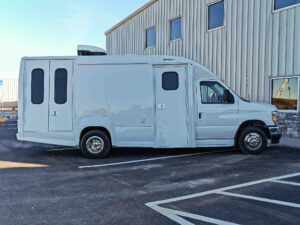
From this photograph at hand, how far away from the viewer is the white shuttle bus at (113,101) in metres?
6.79

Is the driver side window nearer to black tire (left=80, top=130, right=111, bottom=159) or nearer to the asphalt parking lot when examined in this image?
the asphalt parking lot

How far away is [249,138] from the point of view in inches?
279

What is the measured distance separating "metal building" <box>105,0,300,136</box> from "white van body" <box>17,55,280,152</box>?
4.50 metres

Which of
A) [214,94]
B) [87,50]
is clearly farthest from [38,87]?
[214,94]

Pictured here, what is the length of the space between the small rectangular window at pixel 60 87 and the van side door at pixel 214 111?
3.74m

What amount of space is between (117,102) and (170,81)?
161cm

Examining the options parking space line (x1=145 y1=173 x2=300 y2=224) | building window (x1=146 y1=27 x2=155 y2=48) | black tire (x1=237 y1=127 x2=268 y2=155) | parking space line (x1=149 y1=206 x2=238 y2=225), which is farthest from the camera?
building window (x1=146 y1=27 x2=155 y2=48)

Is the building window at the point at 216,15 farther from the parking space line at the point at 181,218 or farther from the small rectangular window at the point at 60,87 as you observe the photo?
the parking space line at the point at 181,218

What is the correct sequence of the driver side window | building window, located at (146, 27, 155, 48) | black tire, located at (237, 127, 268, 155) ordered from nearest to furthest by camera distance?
1. the driver side window
2. black tire, located at (237, 127, 268, 155)
3. building window, located at (146, 27, 155, 48)

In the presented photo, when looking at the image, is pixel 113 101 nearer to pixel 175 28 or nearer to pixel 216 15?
pixel 216 15

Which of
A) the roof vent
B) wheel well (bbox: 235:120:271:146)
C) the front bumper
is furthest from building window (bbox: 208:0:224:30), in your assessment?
the roof vent

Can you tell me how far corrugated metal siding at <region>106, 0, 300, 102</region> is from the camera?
9469 mm

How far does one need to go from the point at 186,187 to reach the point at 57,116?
13.9ft

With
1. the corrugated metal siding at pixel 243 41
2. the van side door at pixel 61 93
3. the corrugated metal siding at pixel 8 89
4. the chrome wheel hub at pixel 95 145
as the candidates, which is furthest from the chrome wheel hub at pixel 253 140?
the corrugated metal siding at pixel 8 89
